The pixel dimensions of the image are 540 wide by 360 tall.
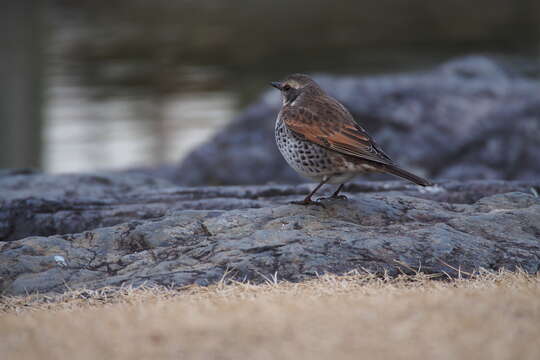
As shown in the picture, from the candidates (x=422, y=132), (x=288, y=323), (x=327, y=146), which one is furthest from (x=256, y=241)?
(x=422, y=132)

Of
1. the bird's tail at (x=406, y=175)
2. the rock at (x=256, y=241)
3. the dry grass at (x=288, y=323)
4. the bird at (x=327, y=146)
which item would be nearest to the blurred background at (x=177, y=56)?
the rock at (x=256, y=241)

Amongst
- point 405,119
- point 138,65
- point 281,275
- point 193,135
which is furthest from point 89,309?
point 138,65

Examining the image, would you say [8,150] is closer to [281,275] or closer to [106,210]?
[106,210]

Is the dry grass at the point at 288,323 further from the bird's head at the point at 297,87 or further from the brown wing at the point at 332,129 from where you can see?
the bird's head at the point at 297,87

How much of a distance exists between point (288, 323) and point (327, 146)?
2171 millimetres

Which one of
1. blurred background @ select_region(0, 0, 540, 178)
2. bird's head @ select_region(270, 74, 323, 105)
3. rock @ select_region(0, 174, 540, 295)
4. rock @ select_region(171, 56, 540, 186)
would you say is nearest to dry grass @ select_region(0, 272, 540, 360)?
rock @ select_region(0, 174, 540, 295)

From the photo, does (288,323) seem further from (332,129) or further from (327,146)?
(332,129)

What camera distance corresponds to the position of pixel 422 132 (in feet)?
35.4

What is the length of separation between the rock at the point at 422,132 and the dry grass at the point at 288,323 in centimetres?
591

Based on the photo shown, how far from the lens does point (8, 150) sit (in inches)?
629

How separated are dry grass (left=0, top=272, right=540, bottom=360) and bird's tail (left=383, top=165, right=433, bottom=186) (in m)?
0.96

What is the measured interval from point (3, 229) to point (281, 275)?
9.12 feet

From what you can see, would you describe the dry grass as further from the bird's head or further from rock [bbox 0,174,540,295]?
the bird's head

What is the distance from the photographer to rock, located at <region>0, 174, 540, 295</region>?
5.03m
